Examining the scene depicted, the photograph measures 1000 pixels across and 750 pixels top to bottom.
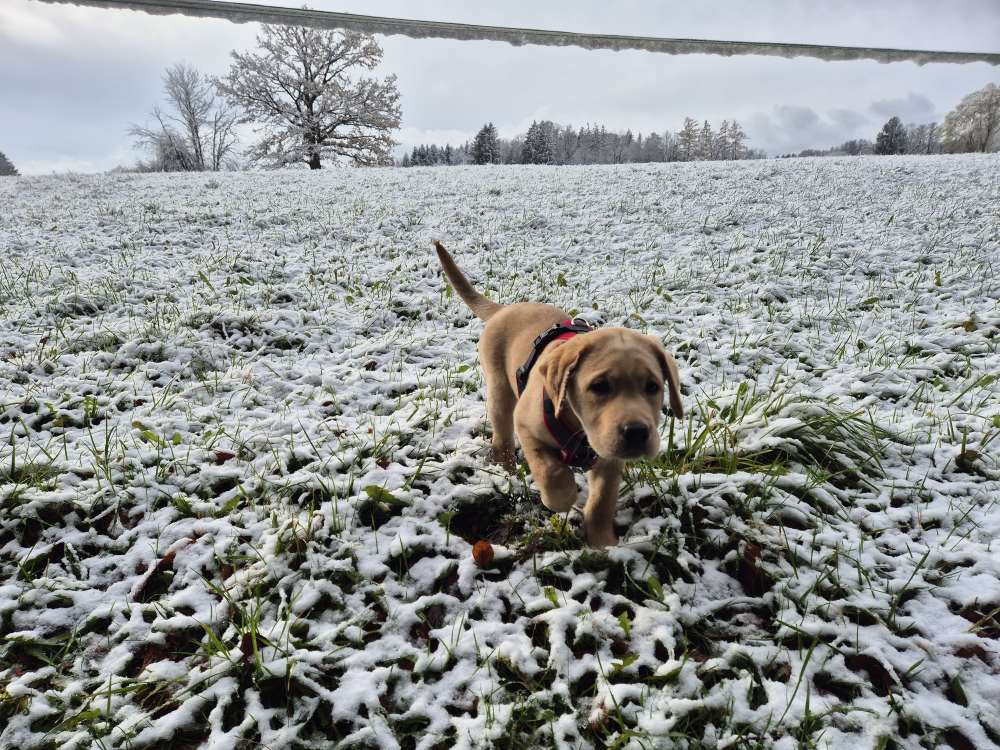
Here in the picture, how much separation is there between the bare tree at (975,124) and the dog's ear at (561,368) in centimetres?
→ 5049

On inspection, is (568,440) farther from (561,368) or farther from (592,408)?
(561,368)

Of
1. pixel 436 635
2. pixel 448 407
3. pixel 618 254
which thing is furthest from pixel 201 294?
pixel 618 254

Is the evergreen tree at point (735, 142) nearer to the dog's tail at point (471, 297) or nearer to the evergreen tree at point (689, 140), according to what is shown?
the evergreen tree at point (689, 140)

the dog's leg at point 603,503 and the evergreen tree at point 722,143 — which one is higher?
the evergreen tree at point 722,143

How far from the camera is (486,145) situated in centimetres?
5238

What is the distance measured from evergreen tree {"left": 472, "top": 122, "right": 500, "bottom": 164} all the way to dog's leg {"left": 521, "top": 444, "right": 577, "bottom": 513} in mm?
55535

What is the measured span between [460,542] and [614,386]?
1129mm

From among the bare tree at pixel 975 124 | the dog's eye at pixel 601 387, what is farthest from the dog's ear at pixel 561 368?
the bare tree at pixel 975 124

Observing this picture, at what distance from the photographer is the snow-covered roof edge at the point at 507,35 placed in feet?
5.93

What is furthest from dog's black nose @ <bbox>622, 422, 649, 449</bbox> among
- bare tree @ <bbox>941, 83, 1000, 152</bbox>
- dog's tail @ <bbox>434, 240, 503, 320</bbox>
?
bare tree @ <bbox>941, 83, 1000, 152</bbox>

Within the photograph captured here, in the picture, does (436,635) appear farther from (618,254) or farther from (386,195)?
(386,195)

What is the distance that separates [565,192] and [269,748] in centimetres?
1313

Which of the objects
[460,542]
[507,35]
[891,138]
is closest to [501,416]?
[460,542]

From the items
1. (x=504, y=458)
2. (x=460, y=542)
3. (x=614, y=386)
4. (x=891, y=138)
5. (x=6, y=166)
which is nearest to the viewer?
(x=614, y=386)
